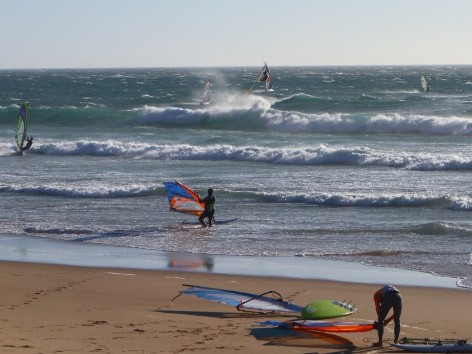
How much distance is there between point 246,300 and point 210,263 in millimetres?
2979

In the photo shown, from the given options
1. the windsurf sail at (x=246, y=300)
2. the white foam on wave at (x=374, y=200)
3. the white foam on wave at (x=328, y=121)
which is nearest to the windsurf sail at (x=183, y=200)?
the white foam on wave at (x=374, y=200)

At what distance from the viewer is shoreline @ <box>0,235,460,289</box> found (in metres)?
11.7

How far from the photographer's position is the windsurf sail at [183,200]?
54.3ft

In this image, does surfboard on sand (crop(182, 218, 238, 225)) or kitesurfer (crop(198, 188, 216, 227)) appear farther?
surfboard on sand (crop(182, 218, 238, 225))

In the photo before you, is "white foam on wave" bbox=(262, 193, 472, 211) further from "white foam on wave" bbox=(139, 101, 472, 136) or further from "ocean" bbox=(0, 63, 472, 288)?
"white foam on wave" bbox=(139, 101, 472, 136)

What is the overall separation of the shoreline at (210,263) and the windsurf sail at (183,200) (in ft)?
8.71

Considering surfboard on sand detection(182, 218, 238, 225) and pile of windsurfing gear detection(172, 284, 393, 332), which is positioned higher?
pile of windsurfing gear detection(172, 284, 393, 332)

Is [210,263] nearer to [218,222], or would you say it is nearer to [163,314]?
[163,314]

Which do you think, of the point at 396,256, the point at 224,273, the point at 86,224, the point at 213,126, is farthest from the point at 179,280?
the point at 213,126

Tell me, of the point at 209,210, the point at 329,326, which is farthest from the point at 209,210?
the point at 329,326

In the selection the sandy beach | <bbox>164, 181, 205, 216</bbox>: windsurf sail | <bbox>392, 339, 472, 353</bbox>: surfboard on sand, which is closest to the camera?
<bbox>392, 339, 472, 353</bbox>: surfboard on sand

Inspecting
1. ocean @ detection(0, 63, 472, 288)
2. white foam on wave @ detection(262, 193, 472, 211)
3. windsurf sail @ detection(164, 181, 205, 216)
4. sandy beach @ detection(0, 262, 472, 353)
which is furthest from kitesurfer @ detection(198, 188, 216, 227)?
sandy beach @ detection(0, 262, 472, 353)

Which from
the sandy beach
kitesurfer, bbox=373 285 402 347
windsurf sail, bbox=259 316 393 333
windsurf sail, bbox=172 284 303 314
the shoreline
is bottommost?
the shoreline

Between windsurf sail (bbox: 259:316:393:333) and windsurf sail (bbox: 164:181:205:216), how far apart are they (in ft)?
25.3
